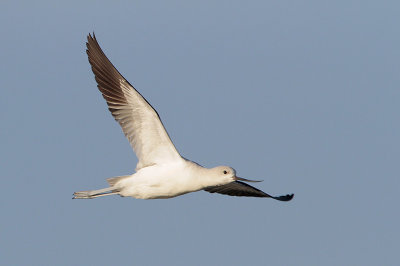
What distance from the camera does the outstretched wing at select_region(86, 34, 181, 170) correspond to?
60.1 feet

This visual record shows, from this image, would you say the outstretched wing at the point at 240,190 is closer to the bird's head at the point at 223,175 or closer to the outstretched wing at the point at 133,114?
the bird's head at the point at 223,175

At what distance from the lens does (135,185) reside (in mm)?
18484

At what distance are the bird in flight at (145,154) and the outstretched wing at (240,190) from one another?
102 inches

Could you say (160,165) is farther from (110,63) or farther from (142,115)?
(110,63)

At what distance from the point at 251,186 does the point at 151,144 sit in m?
3.58

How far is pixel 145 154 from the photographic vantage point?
18.8 m

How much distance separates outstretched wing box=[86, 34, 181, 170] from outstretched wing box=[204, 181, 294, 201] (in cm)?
265

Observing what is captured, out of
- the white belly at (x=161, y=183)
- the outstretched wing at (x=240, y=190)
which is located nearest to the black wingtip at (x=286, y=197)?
the outstretched wing at (x=240, y=190)

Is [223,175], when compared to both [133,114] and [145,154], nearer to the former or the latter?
[145,154]

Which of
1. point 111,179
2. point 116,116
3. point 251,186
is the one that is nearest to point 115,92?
point 116,116

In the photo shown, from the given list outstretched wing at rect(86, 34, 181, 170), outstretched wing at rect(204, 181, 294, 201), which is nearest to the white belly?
outstretched wing at rect(86, 34, 181, 170)

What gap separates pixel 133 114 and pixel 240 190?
4.64 meters

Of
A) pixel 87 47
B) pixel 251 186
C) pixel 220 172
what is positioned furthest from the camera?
pixel 251 186

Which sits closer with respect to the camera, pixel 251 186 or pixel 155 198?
pixel 155 198
